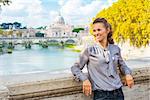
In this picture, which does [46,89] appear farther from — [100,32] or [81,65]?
[100,32]

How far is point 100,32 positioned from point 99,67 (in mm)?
295

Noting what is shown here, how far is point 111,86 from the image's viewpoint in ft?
10.6

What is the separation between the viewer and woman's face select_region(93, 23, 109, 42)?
3.29m

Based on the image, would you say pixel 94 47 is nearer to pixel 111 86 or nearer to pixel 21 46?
pixel 111 86

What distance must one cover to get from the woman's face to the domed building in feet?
391

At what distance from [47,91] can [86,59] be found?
454 millimetres

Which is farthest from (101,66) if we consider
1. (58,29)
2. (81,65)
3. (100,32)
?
(58,29)

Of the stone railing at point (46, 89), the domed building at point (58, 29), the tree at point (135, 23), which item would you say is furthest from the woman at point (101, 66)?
the domed building at point (58, 29)

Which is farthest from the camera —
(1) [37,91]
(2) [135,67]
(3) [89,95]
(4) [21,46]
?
(4) [21,46]

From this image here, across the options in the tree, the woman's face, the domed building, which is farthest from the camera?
the domed building

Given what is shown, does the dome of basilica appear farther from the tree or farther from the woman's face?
the woman's face

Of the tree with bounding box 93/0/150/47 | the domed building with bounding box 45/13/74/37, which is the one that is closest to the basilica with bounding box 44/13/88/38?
the domed building with bounding box 45/13/74/37

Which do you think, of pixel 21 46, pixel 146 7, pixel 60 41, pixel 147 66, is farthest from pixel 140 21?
pixel 60 41

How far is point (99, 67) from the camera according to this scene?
322 centimetres
